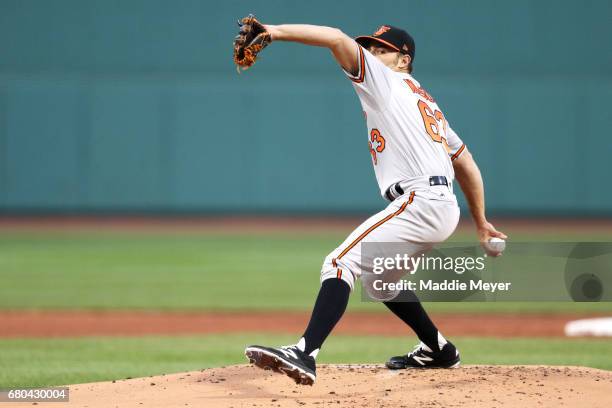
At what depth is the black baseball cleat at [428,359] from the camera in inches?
183

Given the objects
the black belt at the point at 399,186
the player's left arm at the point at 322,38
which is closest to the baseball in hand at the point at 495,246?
the black belt at the point at 399,186

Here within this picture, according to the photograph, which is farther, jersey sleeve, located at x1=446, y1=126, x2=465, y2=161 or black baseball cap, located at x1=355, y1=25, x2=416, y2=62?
jersey sleeve, located at x1=446, y1=126, x2=465, y2=161

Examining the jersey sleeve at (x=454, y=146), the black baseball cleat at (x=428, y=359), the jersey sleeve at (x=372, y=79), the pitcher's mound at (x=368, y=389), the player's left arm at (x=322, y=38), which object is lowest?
the pitcher's mound at (x=368, y=389)

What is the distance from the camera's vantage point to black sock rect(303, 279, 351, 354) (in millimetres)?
3850

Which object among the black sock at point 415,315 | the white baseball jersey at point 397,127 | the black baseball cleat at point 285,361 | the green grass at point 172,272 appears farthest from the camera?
the green grass at point 172,272

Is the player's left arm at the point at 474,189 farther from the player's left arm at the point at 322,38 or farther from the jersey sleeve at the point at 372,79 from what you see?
the player's left arm at the point at 322,38

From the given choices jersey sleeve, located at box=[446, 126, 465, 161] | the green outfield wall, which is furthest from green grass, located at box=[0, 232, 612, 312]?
jersey sleeve, located at box=[446, 126, 465, 161]

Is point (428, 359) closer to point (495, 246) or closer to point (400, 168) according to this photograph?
point (495, 246)

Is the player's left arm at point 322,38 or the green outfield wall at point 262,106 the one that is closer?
the player's left arm at point 322,38

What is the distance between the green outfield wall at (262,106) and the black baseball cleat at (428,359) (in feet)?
44.8

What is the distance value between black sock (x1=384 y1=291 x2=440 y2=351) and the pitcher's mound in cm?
16

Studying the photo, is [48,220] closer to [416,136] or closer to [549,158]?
[549,158]

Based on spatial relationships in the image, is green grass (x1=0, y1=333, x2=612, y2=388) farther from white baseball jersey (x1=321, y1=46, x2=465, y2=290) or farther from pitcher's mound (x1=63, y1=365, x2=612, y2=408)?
white baseball jersey (x1=321, y1=46, x2=465, y2=290)

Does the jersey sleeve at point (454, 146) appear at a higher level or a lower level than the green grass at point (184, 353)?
higher
